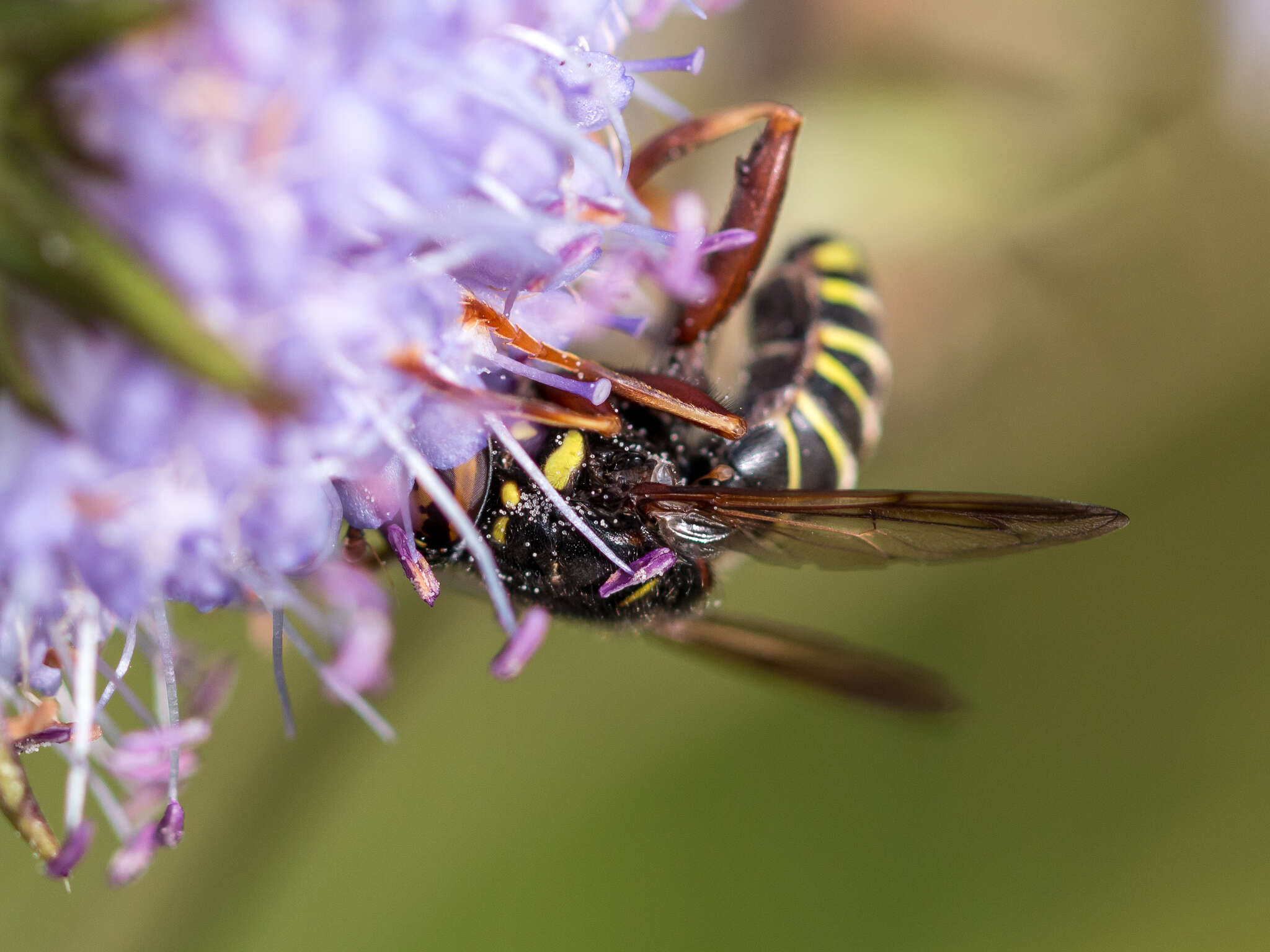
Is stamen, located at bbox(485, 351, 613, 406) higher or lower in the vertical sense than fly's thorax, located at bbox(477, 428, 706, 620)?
higher

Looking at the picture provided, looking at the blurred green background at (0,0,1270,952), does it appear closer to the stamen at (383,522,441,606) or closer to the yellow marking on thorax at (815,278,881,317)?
the yellow marking on thorax at (815,278,881,317)

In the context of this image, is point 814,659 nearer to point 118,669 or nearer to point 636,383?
point 636,383

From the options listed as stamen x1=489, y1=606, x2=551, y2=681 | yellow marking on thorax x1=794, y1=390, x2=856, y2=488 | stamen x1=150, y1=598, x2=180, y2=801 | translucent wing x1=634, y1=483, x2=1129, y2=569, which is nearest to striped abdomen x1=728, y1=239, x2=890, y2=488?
yellow marking on thorax x1=794, y1=390, x2=856, y2=488

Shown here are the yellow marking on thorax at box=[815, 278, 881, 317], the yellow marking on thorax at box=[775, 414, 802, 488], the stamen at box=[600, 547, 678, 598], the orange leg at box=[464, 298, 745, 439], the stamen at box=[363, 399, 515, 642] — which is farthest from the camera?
the yellow marking on thorax at box=[815, 278, 881, 317]

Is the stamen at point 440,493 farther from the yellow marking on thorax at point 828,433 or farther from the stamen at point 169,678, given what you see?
the yellow marking on thorax at point 828,433

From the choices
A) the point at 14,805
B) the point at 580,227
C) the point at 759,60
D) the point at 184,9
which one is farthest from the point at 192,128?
the point at 759,60

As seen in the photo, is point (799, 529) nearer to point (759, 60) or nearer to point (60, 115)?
point (60, 115)

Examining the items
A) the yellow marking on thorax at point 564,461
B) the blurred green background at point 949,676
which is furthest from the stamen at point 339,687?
the blurred green background at point 949,676

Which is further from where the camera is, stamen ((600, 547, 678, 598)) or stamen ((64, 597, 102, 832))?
stamen ((600, 547, 678, 598))
